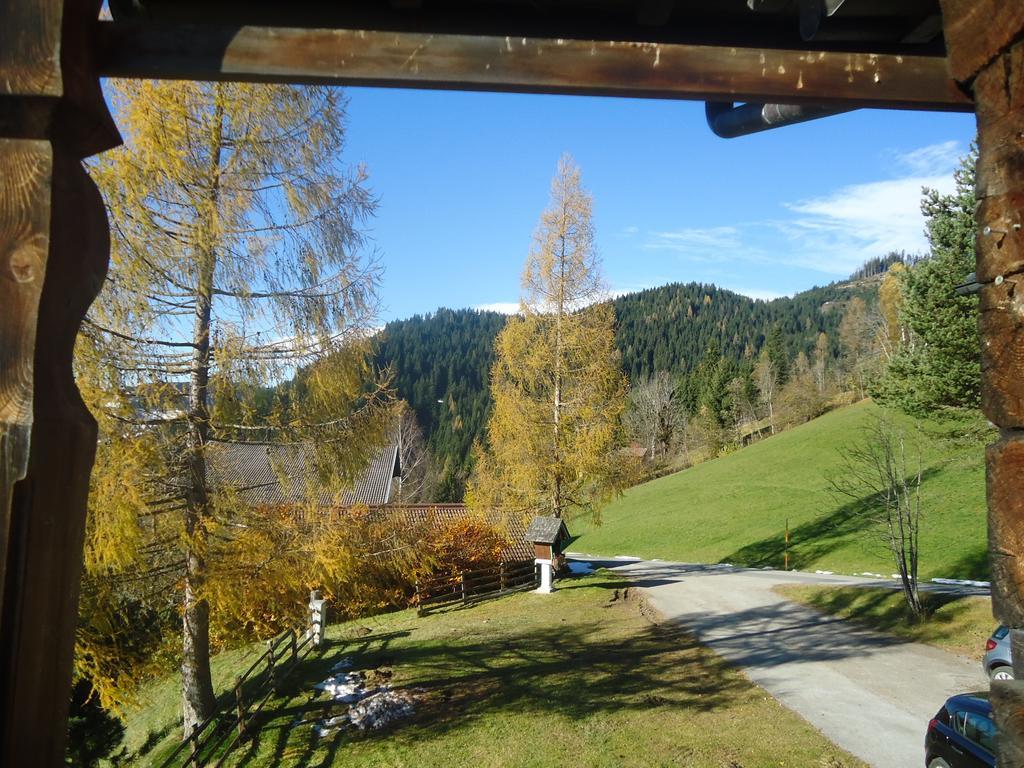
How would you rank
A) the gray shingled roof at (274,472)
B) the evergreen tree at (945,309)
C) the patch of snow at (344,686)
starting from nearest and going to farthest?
the gray shingled roof at (274,472)
the patch of snow at (344,686)
the evergreen tree at (945,309)

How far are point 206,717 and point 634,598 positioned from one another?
494 inches

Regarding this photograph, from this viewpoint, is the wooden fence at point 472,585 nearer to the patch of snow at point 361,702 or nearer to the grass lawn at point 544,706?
the grass lawn at point 544,706

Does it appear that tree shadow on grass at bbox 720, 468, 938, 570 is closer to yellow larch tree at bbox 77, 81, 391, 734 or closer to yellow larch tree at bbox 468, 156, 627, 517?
yellow larch tree at bbox 468, 156, 627, 517

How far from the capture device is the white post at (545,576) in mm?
19734

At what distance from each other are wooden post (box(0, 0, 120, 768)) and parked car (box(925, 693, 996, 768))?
709cm

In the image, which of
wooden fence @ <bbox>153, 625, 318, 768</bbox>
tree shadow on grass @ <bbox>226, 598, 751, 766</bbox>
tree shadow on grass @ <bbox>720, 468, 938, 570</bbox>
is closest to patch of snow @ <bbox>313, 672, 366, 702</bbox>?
tree shadow on grass @ <bbox>226, 598, 751, 766</bbox>

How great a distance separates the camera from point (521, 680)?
11.4 m

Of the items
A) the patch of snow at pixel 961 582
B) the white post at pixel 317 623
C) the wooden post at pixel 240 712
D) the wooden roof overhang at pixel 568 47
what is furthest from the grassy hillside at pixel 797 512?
the wooden roof overhang at pixel 568 47

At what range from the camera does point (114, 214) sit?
7.29 m

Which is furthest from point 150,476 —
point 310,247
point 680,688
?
A: point 680,688

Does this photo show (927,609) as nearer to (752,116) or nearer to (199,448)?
(199,448)

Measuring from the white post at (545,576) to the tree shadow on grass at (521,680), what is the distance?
417 centimetres

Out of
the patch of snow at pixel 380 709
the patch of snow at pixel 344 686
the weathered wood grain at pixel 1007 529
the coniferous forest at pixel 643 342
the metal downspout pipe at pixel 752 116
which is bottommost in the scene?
the patch of snow at pixel 344 686

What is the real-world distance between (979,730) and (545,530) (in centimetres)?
1375
